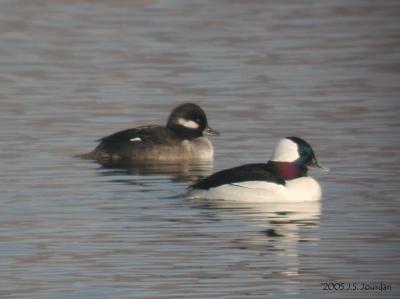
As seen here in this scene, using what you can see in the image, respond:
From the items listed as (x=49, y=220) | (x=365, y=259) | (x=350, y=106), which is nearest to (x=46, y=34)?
(x=350, y=106)

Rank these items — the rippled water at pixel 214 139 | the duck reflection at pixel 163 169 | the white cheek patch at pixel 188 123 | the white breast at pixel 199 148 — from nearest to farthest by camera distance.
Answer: the rippled water at pixel 214 139, the duck reflection at pixel 163 169, the white breast at pixel 199 148, the white cheek patch at pixel 188 123

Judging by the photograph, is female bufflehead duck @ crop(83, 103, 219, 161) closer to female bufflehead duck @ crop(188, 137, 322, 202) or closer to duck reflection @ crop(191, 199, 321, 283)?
female bufflehead duck @ crop(188, 137, 322, 202)

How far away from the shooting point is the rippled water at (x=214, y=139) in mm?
13727

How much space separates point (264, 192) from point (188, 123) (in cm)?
517

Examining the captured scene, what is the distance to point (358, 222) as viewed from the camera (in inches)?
628

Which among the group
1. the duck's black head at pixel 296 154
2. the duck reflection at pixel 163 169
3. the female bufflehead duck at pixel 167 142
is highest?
the duck's black head at pixel 296 154

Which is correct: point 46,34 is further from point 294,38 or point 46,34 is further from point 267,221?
point 267,221

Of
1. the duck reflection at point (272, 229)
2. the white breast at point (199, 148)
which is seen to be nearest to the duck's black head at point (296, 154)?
the duck reflection at point (272, 229)

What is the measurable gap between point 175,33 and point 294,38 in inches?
102

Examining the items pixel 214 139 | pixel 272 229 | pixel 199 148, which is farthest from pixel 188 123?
pixel 272 229

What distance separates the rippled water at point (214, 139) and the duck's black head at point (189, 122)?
39 cm

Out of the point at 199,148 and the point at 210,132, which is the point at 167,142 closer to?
the point at 199,148

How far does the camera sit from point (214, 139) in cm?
2322

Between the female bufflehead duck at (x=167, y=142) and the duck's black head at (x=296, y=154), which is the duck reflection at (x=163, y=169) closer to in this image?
the female bufflehead duck at (x=167, y=142)
